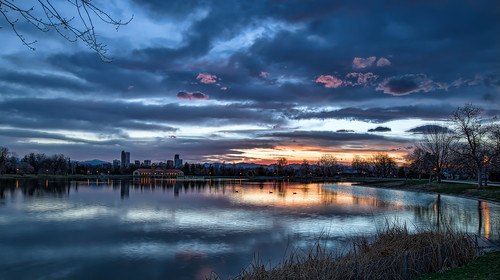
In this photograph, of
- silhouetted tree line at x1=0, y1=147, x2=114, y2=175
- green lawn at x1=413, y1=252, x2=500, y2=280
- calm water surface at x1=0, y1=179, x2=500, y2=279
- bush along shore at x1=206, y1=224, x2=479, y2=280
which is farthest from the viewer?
silhouetted tree line at x1=0, y1=147, x2=114, y2=175

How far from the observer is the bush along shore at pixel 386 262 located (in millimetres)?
9086

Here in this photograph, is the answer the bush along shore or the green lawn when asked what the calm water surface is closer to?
the bush along shore

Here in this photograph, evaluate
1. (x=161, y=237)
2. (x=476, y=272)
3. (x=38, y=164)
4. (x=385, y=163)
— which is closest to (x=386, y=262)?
(x=476, y=272)

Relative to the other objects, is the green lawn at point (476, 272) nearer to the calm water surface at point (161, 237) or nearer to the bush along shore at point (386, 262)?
the bush along shore at point (386, 262)

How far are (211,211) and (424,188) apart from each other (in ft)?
156

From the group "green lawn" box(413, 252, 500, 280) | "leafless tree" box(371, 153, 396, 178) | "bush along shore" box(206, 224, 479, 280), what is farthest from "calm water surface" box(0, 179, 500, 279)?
"leafless tree" box(371, 153, 396, 178)

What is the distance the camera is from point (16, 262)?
13672 mm

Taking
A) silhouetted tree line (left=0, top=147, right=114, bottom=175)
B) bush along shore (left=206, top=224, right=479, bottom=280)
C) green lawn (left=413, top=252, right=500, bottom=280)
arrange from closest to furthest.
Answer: green lawn (left=413, top=252, right=500, bottom=280) < bush along shore (left=206, top=224, right=479, bottom=280) < silhouetted tree line (left=0, top=147, right=114, bottom=175)

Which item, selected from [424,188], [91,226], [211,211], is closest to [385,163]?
[424,188]

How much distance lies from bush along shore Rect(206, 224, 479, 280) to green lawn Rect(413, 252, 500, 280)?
56cm

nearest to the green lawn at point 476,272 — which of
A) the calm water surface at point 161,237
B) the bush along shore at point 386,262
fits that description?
the bush along shore at point 386,262

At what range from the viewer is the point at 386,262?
9766 mm

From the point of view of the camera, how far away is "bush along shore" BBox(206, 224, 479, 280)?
9.09 m

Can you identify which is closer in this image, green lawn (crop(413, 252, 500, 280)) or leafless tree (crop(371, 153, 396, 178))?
green lawn (crop(413, 252, 500, 280))
